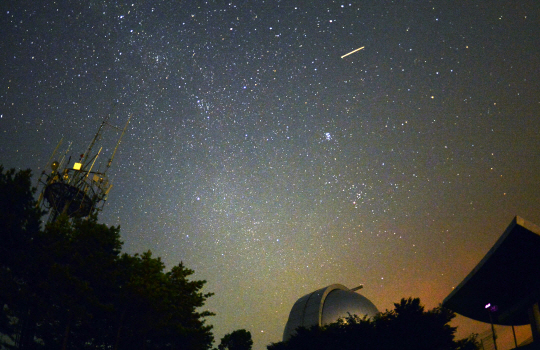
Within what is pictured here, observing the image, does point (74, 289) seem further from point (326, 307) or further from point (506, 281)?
point (326, 307)

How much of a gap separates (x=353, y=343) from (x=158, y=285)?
1184 centimetres

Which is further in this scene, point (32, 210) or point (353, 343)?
point (353, 343)

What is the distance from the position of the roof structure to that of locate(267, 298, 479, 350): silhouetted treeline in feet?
16.9

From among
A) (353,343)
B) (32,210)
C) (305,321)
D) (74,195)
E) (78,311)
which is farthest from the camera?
(305,321)

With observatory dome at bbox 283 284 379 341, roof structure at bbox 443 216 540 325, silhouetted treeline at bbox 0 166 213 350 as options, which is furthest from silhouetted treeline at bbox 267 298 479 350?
observatory dome at bbox 283 284 379 341

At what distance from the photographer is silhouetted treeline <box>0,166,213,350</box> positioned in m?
18.8

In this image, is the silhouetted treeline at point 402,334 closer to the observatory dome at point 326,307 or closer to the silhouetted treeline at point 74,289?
the silhouetted treeline at point 74,289

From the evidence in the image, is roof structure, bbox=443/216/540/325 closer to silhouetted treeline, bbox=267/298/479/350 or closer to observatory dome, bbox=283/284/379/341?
silhouetted treeline, bbox=267/298/479/350

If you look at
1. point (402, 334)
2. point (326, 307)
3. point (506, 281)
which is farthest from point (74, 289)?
point (326, 307)

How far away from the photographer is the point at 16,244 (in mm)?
19297

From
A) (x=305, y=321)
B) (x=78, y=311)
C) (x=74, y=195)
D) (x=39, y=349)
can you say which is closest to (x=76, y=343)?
(x=39, y=349)

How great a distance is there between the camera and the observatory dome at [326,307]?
128 feet

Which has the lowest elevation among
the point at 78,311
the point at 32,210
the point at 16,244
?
the point at 78,311

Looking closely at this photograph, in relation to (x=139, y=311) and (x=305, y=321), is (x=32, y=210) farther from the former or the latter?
(x=305, y=321)
